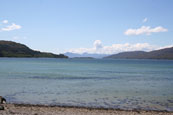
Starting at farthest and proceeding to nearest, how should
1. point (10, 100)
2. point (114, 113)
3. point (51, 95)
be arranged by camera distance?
point (51, 95) → point (10, 100) → point (114, 113)

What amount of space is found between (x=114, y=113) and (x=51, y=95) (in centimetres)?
1258

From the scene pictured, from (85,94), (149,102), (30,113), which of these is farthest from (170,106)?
(30,113)

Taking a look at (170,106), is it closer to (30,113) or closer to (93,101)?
(93,101)

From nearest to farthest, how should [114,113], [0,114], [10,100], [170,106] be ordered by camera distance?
[0,114], [114,113], [170,106], [10,100]

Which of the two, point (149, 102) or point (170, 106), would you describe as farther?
point (149, 102)

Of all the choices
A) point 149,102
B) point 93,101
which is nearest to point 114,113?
point 93,101

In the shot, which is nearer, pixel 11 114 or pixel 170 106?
pixel 11 114

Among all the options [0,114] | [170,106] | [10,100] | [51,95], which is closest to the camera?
[0,114]

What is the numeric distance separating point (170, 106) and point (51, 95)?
50.0 feet

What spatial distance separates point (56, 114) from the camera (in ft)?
59.0

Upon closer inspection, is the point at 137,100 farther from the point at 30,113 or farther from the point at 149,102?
the point at 30,113

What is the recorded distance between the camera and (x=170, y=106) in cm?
2452

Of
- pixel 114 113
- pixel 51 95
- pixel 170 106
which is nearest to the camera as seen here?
pixel 114 113

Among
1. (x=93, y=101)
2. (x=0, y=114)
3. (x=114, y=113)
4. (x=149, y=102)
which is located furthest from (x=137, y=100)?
(x=0, y=114)
